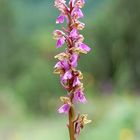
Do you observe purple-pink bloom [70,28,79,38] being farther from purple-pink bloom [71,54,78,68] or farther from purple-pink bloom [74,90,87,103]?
purple-pink bloom [74,90,87,103]

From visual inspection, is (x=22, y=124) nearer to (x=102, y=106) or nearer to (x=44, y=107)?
(x=102, y=106)

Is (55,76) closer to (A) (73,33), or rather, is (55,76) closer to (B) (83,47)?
(B) (83,47)

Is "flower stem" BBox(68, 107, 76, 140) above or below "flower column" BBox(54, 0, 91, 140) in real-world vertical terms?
below

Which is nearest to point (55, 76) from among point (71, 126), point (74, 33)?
point (71, 126)

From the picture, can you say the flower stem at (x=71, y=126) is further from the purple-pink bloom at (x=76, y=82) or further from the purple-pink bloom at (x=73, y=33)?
the purple-pink bloom at (x=73, y=33)

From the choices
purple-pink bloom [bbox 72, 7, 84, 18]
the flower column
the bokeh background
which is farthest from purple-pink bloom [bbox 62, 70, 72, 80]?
the bokeh background

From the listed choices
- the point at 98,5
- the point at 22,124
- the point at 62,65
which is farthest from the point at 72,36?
the point at 98,5
